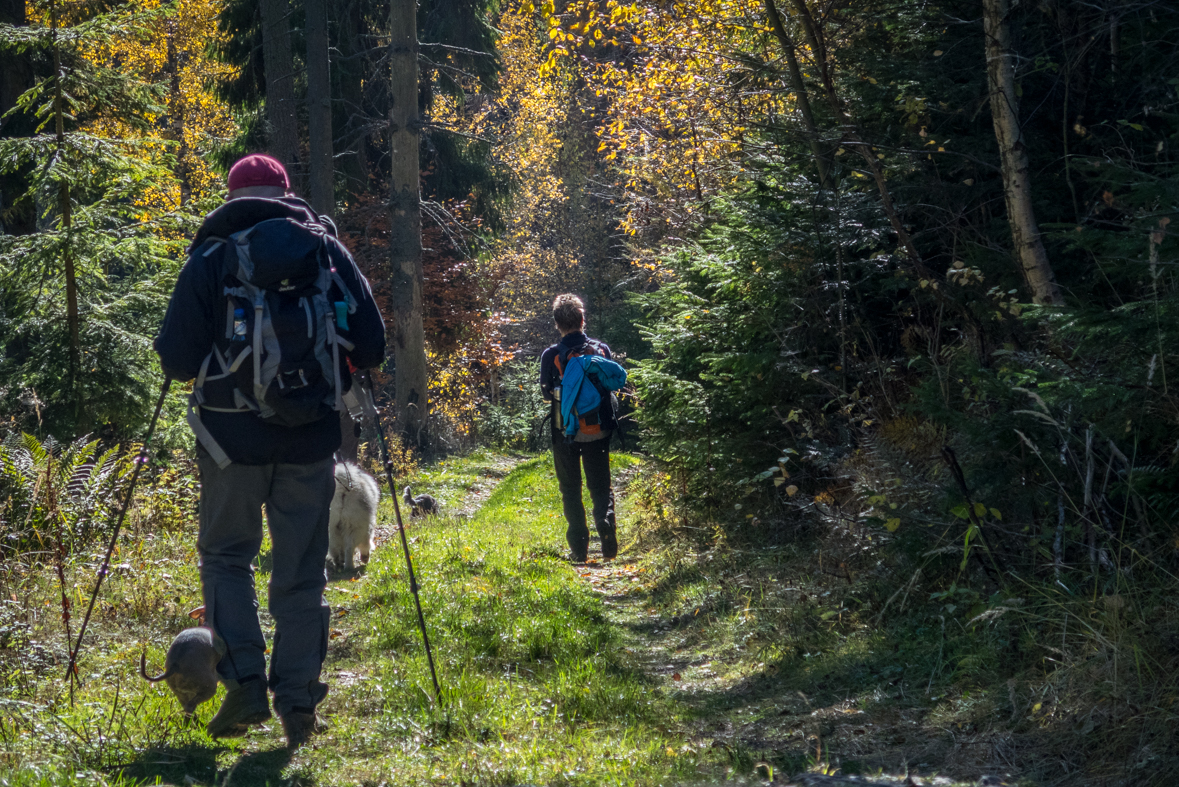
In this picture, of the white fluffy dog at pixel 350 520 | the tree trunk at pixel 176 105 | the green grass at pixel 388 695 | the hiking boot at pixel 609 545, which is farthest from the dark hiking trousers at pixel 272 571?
the tree trunk at pixel 176 105

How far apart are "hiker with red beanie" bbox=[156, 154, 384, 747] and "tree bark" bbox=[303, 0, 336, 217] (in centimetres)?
1172

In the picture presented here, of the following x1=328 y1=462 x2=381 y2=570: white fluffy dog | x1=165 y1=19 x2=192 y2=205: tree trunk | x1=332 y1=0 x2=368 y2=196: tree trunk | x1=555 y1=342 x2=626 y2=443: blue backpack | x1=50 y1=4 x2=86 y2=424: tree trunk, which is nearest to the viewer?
x1=328 y1=462 x2=381 y2=570: white fluffy dog

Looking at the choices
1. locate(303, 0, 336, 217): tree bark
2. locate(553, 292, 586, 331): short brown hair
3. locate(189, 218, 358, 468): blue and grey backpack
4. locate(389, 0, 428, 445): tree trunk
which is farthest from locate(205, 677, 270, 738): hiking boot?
locate(389, 0, 428, 445): tree trunk

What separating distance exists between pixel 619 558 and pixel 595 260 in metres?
25.0

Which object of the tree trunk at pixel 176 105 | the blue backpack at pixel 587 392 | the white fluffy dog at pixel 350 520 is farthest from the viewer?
the tree trunk at pixel 176 105

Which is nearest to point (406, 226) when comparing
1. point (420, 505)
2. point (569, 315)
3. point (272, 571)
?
point (420, 505)

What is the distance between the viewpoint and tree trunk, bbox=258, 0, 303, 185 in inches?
559

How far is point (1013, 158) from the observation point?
5.19 metres

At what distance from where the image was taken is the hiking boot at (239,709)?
365cm

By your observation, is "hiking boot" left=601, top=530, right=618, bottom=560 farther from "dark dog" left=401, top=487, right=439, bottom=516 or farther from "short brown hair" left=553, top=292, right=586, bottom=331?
"dark dog" left=401, top=487, right=439, bottom=516

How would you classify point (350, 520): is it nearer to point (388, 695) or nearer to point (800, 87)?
point (388, 695)

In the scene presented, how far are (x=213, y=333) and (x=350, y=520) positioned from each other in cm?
411

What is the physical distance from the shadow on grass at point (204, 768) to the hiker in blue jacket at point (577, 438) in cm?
482

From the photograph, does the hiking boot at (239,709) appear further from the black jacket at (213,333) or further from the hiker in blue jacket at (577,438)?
the hiker in blue jacket at (577,438)
